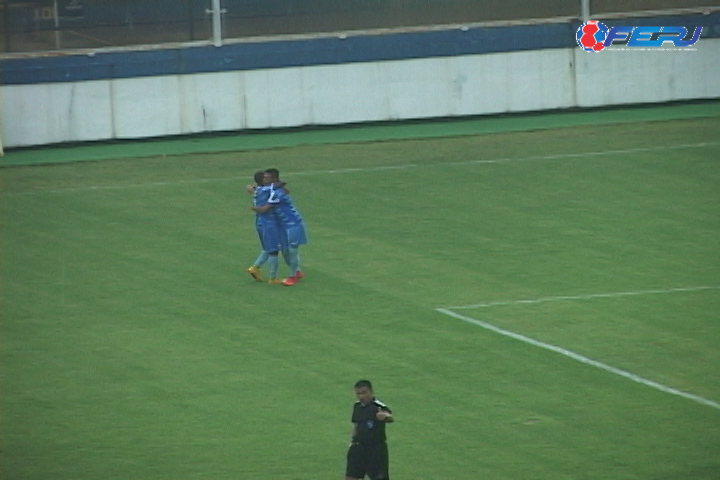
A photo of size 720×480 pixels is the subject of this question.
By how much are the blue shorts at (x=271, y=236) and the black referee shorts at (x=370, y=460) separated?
24.1 feet

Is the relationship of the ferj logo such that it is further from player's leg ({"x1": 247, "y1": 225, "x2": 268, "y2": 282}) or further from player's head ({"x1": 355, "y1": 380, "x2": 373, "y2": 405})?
player's head ({"x1": 355, "y1": 380, "x2": 373, "y2": 405})

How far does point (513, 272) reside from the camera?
1923cm

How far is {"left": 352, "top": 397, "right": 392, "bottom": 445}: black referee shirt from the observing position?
11.2 meters

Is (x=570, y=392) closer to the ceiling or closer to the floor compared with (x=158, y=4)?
closer to the floor

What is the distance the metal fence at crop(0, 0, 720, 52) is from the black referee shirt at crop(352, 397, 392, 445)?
19.7 metres

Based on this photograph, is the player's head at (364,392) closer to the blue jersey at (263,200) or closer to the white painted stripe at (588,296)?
the white painted stripe at (588,296)

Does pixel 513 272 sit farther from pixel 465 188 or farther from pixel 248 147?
pixel 248 147

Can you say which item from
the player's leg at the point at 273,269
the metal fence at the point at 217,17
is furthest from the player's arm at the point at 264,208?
the metal fence at the point at 217,17

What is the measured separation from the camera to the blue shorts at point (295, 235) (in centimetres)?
1827

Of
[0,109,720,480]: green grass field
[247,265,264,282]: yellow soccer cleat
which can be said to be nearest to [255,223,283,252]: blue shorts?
[247,265,264,282]: yellow soccer cleat

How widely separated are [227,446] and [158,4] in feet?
61.4

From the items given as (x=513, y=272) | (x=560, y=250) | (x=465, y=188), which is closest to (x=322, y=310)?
(x=513, y=272)

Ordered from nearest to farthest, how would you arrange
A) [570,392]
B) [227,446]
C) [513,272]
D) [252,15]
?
[227,446], [570,392], [513,272], [252,15]

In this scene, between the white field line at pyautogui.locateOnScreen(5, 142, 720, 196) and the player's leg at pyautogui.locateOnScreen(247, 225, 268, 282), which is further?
the white field line at pyautogui.locateOnScreen(5, 142, 720, 196)
